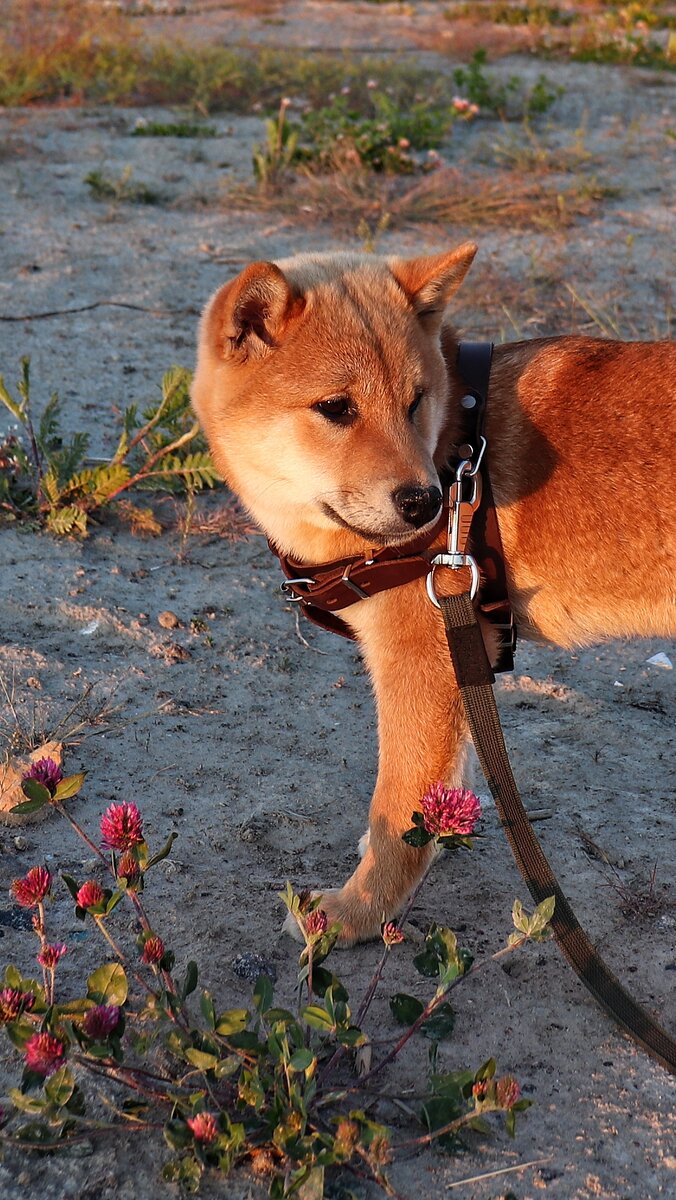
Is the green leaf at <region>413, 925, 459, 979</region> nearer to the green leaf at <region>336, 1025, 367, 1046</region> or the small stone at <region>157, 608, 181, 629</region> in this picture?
the green leaf at <region>336, 1025, 367, 1046</region>

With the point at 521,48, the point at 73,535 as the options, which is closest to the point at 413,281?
the point at 73,535

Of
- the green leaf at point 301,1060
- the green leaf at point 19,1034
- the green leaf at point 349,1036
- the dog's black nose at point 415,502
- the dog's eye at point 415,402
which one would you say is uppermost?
the dog's eye at point 415,402

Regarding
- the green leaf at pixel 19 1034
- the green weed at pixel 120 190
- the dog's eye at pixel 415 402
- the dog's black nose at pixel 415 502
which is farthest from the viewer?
the green weed at pixel 120 190

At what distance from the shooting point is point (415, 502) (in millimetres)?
2486

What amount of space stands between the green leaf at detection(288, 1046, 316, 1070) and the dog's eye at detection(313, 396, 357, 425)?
1445mm

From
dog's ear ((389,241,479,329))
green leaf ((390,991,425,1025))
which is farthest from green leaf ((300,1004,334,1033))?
dog's ear ((389,241,479,329))

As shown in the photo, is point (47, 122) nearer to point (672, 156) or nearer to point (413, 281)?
point (672, 156)

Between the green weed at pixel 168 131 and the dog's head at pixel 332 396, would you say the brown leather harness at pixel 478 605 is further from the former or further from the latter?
the green weed at pixel 168 131

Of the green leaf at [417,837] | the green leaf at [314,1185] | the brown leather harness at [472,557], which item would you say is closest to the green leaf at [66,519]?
the brown leather harness at [472,557]

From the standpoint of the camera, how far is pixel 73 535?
4.25 metres

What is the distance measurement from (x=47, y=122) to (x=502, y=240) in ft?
13.6

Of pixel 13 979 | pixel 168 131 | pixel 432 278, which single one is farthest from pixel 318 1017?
pixel 168 131

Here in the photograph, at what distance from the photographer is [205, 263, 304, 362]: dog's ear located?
2.56 metres

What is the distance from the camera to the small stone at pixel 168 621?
12.7ft
